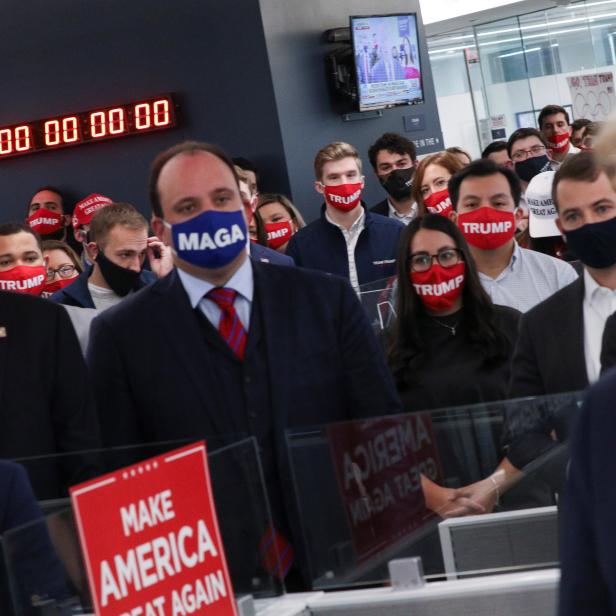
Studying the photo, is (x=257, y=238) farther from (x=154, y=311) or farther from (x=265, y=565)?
(x=265, y=565)

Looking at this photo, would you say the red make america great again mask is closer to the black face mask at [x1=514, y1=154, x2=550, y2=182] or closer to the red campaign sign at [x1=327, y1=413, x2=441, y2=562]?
the black face mask at [x1=514, y1=154, x2=550, y2=182]

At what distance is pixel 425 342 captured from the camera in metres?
4.10

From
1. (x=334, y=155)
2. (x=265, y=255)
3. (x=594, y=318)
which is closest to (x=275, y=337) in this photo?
(x=594, y=318)

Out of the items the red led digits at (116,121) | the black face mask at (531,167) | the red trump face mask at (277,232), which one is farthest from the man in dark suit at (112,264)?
the red led digits at (116,121)

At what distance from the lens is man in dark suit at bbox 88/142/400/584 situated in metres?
2.86

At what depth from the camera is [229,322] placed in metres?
2.92

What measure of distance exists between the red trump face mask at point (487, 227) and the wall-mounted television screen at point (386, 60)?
5.46 meters

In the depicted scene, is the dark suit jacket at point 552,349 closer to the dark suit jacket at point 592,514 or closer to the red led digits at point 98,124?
the dark suit jacket at point 592,514

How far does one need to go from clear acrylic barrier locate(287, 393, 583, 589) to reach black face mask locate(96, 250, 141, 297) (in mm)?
3209

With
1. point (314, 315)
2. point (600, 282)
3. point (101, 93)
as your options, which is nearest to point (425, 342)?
point (600, 282)

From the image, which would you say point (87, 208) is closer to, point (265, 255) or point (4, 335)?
point (265, 255)

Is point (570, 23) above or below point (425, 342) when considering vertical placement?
above

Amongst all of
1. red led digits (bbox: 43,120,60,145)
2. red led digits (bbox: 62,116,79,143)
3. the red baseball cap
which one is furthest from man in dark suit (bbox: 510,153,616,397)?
red led digits (bbox: 43,120,60,145)

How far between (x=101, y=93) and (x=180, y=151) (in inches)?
295
